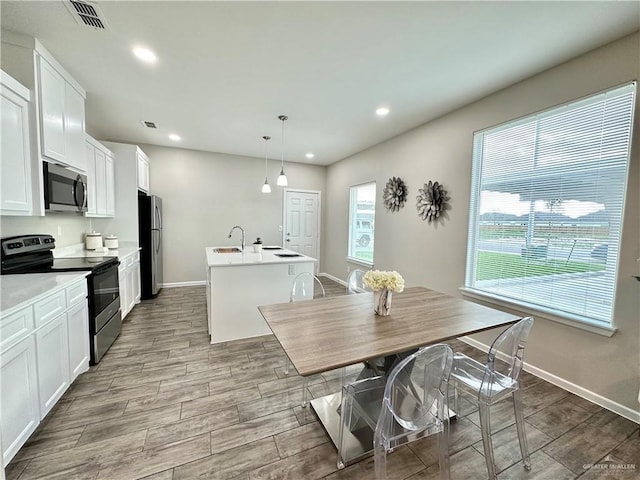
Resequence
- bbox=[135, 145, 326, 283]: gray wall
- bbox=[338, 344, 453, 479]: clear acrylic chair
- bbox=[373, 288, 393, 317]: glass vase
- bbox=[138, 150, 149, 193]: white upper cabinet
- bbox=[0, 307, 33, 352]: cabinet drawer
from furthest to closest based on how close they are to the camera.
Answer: bbox=[135, 145, 326, 283]: gray wall, bbox=[138, 150, 149, 193]: white upper cabinet, bbox=[373, 288, 393, 317]: glass vase, bbox=[0, 307, 33, 352]: cabinet drawer, bbox=[338, 344, 453, 479]: clear acrylic chair

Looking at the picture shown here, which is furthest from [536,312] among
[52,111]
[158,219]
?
[158,219]

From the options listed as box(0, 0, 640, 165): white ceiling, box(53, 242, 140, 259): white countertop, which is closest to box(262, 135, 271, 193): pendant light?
box(0, 0, 640, 165): white ceiling

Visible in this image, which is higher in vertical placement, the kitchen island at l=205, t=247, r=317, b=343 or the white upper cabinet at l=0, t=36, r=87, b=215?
the white upper cabinet at l=0, t=36, r=87, b=215

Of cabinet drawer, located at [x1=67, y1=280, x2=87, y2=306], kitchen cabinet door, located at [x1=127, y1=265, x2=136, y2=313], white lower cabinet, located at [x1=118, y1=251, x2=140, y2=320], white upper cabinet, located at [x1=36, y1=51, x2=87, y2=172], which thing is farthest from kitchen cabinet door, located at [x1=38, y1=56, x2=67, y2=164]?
kitchen cabinet door, located at [x1=127, y1=265, x2=136, y2=313]

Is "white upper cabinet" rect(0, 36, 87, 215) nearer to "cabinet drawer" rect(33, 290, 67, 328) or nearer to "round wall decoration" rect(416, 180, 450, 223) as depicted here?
"cabinet drawer" rect(33, 290, 67, 328)

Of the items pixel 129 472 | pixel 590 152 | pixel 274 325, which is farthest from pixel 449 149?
pixel 129 472

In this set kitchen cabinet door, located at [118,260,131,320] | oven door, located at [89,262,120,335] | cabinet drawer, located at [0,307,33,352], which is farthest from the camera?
kitchen cabinet door, located at [118,260,131,320]

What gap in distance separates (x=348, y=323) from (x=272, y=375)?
1170mm

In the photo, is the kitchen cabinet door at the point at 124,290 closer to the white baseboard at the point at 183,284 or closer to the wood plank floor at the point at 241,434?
the wood plank floor at the point at 241,434

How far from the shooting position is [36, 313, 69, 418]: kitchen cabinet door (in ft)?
5.48

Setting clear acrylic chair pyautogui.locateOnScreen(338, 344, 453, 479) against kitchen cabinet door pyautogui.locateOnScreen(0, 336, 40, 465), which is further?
kitchen cabinet door pyautogui.locateOnScreen(0, 336, 40, 465)

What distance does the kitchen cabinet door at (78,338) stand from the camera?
2.04m

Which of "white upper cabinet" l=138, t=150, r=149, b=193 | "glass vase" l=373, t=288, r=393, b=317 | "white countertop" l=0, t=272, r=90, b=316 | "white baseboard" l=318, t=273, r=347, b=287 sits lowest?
"white baseboard" l=318, t=273, r=347, b=287

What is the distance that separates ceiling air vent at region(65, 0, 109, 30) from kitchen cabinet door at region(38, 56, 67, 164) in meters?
0.62
